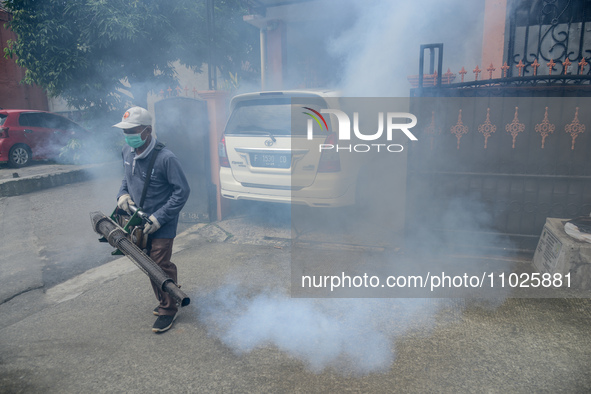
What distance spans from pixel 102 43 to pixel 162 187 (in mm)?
9989

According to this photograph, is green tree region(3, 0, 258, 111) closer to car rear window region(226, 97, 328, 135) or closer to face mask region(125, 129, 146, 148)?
car rear window region(226, 97, 328, 135)

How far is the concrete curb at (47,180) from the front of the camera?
8156 mm

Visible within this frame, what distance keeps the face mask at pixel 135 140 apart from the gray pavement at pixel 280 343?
4.96 ft

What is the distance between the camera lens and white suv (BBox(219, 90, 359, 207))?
5.35 m

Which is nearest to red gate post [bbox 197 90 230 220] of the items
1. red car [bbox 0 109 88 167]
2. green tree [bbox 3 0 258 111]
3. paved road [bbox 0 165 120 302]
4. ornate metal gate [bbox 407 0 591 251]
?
paved road [bbox 0 165 120 302]

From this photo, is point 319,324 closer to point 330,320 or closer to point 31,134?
point 330,320

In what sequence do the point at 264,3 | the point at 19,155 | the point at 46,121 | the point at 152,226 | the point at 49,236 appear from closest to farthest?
the point at 152,226 → the point at 49,236 → the point at 264,3 → the point at 19,155 → the point at 46,121

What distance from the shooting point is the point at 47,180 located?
29.2 ft

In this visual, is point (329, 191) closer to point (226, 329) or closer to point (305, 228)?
point (305, 228)

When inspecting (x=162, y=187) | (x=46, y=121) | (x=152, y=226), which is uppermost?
(x=46, y=121)

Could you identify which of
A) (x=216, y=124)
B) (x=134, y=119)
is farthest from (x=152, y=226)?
(x=216, y=124)

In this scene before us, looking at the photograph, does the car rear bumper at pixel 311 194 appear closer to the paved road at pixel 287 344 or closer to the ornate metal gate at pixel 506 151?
the ornate metal gate at pixel 506 151

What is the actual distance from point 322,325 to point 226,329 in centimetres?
79

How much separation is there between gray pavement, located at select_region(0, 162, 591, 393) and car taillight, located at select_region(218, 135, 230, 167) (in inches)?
81.4
